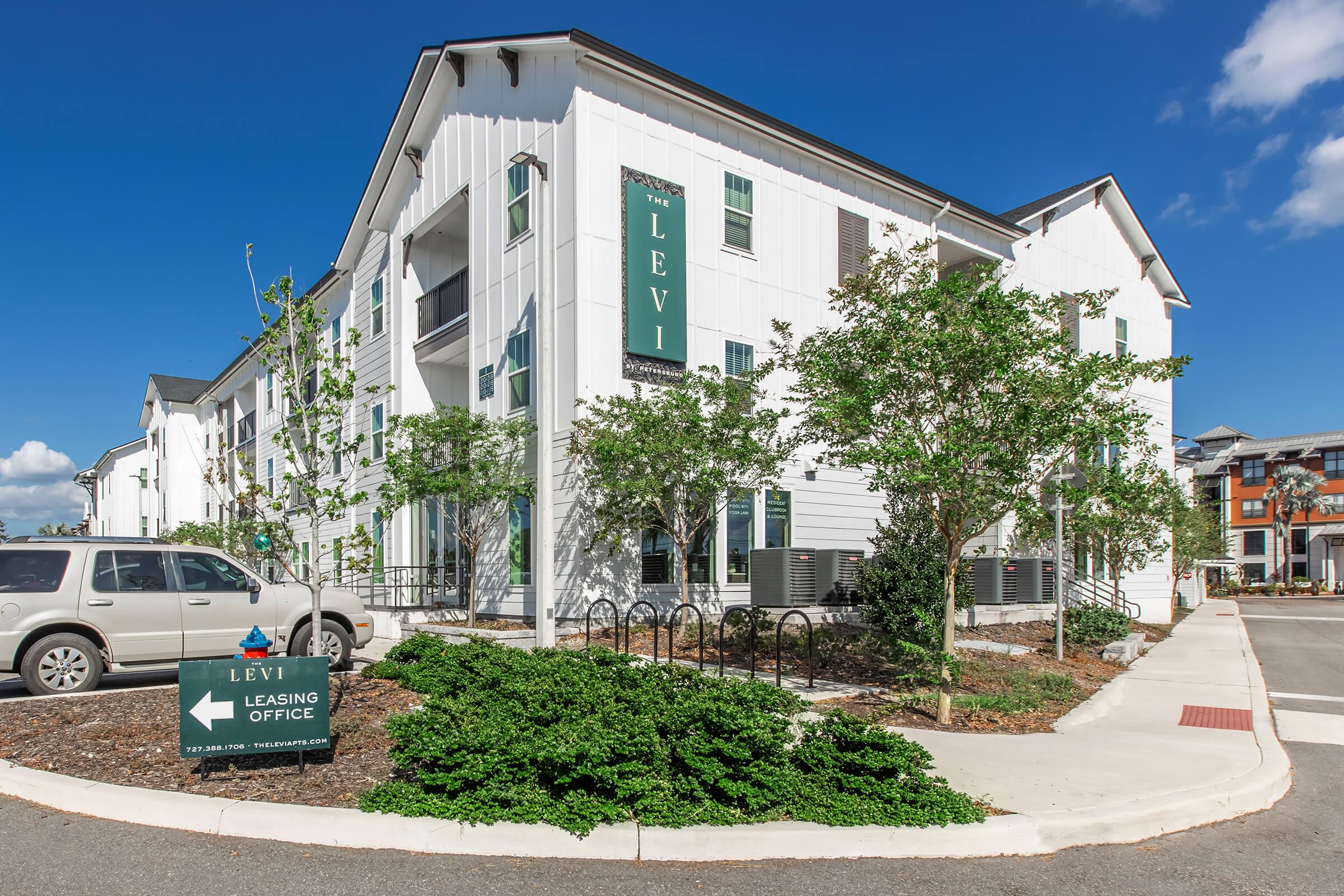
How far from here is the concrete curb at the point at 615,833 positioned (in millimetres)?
5016

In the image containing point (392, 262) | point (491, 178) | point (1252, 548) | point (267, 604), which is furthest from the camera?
point (1252, 548)

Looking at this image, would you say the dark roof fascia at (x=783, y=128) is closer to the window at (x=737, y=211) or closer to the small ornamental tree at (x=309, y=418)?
the window at (x=737, y=211)

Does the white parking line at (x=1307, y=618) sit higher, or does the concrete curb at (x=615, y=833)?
the concrete curb at (x=615, y=833)

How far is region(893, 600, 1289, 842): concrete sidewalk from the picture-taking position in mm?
5977

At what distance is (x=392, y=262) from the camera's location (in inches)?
926

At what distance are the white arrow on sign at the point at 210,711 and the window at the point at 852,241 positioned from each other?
17.0 metres

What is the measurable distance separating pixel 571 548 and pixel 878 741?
10259 mm

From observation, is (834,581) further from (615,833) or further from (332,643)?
(615,833)

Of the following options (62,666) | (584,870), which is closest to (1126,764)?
(584,870)

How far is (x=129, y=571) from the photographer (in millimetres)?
9922

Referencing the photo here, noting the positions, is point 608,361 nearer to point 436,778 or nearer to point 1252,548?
point 436,778

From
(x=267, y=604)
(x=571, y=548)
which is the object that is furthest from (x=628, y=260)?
(x=267, y=604)

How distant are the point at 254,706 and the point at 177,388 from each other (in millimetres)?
49386

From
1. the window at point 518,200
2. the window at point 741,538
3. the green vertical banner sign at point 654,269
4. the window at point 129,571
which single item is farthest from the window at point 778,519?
the window at point 129,571
